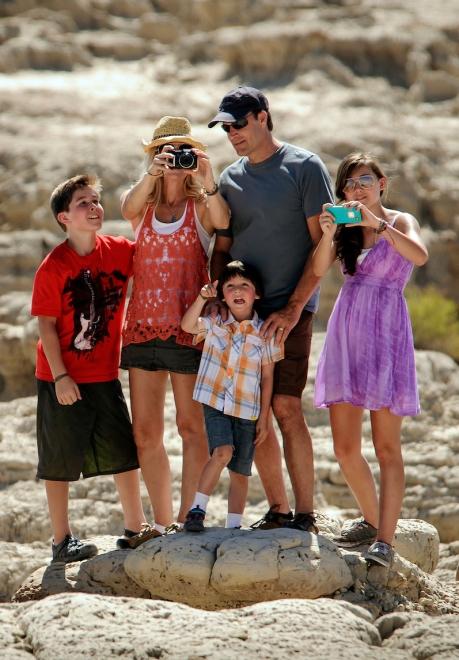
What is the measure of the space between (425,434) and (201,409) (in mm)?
4258

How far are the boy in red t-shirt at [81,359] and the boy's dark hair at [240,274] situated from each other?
1.95ft

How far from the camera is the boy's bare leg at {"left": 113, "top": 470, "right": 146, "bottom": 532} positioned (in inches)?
241

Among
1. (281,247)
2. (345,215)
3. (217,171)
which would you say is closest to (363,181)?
(345,215)

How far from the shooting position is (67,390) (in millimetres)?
5789

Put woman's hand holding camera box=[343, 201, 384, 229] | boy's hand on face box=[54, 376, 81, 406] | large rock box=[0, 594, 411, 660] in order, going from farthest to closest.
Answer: boy's hand on face box=[54, 376, 81, 406] → woman's hand holding camera box=[343, 201, 384, 229] → large rock box=[0, 594, 411, 660]

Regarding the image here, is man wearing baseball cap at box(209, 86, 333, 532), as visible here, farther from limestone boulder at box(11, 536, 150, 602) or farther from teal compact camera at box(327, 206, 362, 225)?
limestone boulder at box(11, 536, 150, 602)

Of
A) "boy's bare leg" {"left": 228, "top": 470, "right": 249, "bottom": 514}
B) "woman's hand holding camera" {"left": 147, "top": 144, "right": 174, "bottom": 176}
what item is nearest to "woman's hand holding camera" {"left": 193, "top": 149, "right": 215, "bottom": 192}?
"woman's hand holding camera" {"left": 147, "top": 144, "right": 174, "bottom": 176}

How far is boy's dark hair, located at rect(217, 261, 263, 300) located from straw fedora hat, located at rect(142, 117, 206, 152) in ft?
2.09

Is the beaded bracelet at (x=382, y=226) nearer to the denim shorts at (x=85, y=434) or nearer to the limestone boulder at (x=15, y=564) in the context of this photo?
the denim shorts at (x=85, y=434)

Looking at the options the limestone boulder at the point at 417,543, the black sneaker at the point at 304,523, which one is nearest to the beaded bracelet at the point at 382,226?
the black sneaker at the point at 304,523

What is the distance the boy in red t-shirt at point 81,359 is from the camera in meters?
5.89

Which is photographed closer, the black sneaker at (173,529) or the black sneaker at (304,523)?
the black sneaker at (304,523)

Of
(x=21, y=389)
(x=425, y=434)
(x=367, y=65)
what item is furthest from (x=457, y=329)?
(x=367, y=65)

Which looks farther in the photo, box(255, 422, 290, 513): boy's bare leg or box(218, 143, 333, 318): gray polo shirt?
box(255, 422, 290, 513): boy's bare leg
